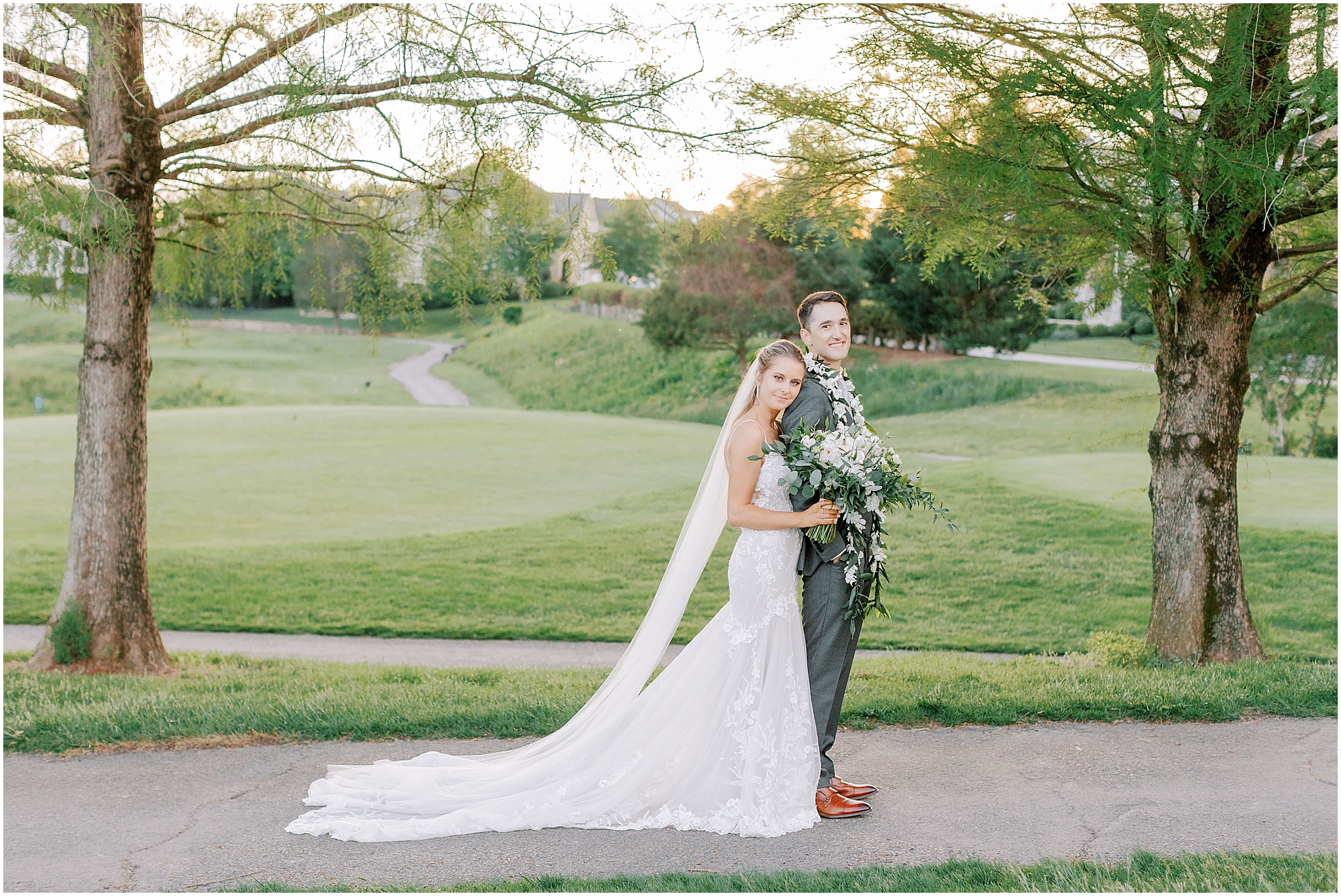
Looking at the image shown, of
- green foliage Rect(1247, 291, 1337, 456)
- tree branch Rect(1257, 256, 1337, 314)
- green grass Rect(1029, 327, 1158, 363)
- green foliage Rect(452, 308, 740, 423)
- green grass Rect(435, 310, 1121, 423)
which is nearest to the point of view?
tree branch Rect(1257, 256, 1337, 314)

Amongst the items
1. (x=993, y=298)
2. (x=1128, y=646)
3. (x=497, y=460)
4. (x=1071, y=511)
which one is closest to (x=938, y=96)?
(x=1128, y=646)

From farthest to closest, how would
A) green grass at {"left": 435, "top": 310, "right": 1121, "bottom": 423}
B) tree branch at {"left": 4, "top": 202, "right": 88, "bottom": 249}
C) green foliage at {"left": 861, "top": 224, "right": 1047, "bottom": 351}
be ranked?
1. green foliage at {"left": 861, "top": 224, "right": 1047, "bottom": 351}
2. green grass at {"left": 435, "top": 310, "right": 1121, "bottom": 423}
3. tree branch at {"left": 4, "top": 202, "right": 88, "bottom": 249}

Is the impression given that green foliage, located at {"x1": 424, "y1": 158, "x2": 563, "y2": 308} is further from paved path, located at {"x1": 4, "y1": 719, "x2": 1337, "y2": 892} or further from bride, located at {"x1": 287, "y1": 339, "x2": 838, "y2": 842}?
paved path, located at {"x1": 4, "y1": 719, "x2": 1337, "y2": 892}

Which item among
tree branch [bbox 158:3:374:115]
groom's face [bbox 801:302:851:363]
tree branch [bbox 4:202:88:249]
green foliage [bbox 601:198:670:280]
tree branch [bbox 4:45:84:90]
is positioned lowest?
groom's face [bbox 801:302:851:363]

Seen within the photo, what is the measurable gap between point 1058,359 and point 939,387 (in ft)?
15.9

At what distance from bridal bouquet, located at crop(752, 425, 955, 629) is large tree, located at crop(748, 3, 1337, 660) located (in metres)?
2.11

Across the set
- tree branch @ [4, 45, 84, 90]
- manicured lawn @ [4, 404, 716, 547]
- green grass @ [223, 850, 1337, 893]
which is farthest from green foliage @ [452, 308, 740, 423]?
green grass @ [223, 850, 1337, 893]

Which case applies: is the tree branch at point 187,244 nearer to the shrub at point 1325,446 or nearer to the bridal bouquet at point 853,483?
the bridal bouquet at point 853,483

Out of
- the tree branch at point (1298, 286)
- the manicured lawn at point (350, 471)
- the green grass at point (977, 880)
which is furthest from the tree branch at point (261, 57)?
the manicured lawn at point (350, 471)

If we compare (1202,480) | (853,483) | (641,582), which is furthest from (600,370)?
(853,483)

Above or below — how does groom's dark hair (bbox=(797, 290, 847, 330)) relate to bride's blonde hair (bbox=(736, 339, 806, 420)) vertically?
above

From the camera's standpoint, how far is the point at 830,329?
4426mm

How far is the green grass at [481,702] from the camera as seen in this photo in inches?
218

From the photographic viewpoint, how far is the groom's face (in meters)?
4.42
